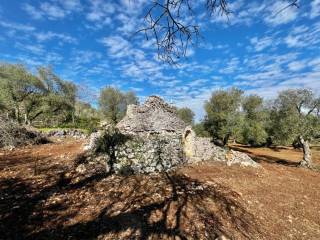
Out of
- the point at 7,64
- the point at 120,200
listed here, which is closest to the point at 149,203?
the point at 120,200

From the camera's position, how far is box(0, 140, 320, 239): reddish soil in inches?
244

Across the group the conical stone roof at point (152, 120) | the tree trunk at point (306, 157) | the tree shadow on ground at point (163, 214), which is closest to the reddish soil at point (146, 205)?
the tree shadow on ground at point (163, 214)

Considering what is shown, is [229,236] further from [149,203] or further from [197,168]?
[197,168]

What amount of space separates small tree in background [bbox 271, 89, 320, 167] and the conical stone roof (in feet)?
37.2

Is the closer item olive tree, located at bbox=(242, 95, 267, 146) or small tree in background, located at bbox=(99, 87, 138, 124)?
olive tree, located at bbox=(242, 95, 267, 146)

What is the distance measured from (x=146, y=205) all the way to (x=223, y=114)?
2890 centimetres

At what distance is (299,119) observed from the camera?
66.9ft

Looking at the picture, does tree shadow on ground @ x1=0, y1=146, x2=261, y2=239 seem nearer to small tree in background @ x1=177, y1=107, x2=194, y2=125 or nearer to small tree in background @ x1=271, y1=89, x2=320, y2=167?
small tree in background @ x1=271, y1=89, x2=320, y2=167

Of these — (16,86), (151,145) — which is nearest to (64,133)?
(16,86)

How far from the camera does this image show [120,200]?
7.86m

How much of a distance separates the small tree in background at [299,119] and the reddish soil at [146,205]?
926 cm

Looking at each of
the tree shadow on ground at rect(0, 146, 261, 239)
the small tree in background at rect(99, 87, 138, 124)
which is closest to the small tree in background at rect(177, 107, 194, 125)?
the small tree in background at rect(99, 87, 138, 124)

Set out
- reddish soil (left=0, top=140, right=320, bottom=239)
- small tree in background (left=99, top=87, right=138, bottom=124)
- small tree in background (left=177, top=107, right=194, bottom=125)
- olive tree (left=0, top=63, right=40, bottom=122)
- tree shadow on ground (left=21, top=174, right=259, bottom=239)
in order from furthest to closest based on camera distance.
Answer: small tree in background (left=177, top=107, right=194, bottom=125) → small tree in background (left=99, top=87, right=138, bottom=124) → olive tree (left=0, top=63, right=40, bottom=122) → reddish soil (left=0, top=140, right=320, bottom=239) → tree shadow on ground (left=21, top=174, right=259, bottom=239)

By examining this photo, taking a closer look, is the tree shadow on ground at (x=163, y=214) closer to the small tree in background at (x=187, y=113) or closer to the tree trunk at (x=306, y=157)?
the tree trunk at (x=306, y=157)
